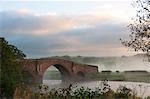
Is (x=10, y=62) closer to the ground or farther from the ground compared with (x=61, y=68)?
closer to the ground

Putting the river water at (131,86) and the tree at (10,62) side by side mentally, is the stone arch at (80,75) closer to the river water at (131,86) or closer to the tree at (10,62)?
the river water at (131,86)

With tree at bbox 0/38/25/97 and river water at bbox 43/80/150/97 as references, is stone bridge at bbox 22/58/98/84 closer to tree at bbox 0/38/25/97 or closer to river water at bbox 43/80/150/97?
river water at bbox 43/80/150/97

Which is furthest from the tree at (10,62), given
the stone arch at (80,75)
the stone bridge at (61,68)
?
the stone arch at (80,75)

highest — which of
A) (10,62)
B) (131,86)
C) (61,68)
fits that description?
(61,68)

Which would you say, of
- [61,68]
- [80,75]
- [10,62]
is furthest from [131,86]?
[80,75]

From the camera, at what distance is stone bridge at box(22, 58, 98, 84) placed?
3415 inches

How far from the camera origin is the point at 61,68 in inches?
3836

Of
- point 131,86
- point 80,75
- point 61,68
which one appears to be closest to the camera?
point 131,86

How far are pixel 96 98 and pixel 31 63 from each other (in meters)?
72.8

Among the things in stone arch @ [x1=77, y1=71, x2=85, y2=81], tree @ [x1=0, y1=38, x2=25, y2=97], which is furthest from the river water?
stone arch @ [x1=77, y1=71, x2=85, y2=81]

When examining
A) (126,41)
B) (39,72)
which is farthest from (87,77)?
(126,41)

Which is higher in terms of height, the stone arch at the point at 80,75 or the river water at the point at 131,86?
the stone arch at the point at 80,75

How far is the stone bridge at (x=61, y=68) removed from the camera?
285ft

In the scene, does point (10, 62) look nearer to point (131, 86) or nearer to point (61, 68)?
point (131, 86)
